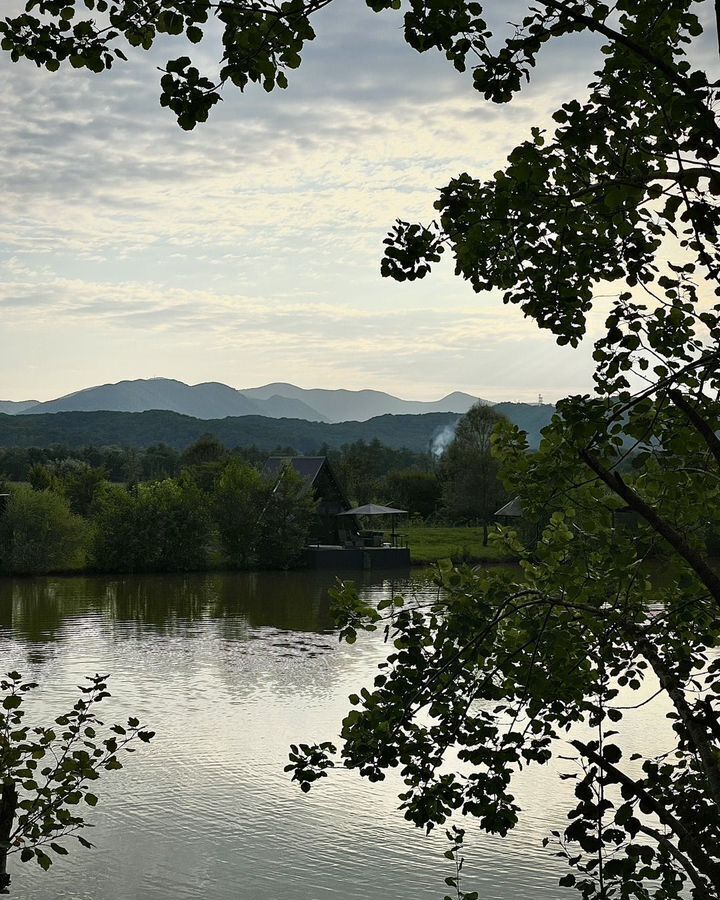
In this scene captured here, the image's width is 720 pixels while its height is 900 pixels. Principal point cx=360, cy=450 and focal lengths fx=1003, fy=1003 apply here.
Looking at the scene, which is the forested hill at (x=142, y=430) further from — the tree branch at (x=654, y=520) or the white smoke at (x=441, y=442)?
the tree branch at (x=654, y=520)

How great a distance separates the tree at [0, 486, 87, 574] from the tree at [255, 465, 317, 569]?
24.1ft

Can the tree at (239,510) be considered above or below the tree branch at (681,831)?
below

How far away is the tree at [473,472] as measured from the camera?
4856cm

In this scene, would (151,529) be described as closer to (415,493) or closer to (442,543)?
(442,543)

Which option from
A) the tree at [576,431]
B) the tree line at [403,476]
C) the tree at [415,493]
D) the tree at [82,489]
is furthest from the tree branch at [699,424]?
the tree at [415,493]

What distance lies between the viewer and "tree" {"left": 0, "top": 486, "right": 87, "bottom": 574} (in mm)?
35156

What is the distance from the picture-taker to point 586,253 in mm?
2740

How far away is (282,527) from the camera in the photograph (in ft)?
131

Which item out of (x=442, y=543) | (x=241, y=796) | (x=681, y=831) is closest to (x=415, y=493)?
(x=442, y=543)

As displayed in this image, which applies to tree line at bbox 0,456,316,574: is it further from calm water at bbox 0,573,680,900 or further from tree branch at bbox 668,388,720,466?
tree branch at bbox 668,388,720,466

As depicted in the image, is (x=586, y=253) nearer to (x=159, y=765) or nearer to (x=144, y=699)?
(x=159, y=765)

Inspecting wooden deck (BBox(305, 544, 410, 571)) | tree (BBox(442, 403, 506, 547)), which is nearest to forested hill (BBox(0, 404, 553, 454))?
tree (BBox(442, 403, 506, 547))

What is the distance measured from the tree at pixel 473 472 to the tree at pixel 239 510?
38.4 ft

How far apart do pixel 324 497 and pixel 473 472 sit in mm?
8177
